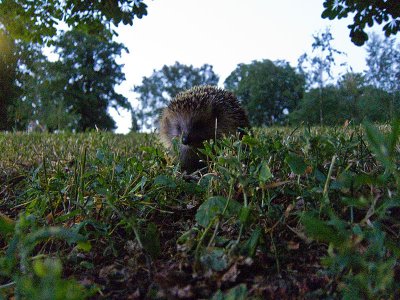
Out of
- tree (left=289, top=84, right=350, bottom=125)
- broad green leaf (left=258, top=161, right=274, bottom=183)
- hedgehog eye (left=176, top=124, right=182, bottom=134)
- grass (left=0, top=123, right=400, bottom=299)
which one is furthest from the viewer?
tree (left=289, top=84, right=350, bottom=125)

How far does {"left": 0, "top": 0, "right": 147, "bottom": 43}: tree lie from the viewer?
5.42 metres

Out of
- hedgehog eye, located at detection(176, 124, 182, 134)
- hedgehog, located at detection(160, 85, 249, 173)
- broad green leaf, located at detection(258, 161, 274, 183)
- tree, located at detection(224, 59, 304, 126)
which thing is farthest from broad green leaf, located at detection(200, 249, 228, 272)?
tree, located at detection(224, 59, 304, 126)

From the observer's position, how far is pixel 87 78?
60031mm

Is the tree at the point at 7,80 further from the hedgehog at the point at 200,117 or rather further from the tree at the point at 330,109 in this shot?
the hedgehog at the point at 200,117

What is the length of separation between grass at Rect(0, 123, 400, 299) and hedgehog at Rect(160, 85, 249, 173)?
274 cm

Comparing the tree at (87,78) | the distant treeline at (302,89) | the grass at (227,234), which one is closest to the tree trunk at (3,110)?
the tree at (87,78)

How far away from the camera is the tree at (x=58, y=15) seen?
5418mm

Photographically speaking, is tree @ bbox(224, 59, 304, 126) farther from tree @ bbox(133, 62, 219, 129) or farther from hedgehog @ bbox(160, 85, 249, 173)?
hedgehog @ bbox(160, 85, 249, 173)

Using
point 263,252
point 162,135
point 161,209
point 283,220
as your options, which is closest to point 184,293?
point 263,252

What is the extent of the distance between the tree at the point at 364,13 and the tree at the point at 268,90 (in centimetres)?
4748

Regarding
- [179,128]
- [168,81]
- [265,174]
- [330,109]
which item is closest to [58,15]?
[179,128]

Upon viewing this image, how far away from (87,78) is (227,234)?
199 ft

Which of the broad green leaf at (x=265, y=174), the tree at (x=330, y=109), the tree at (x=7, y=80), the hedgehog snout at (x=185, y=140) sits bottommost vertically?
the broad green leaf at (x=265, y=174)

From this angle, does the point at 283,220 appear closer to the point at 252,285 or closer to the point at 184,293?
the point at 252,285
